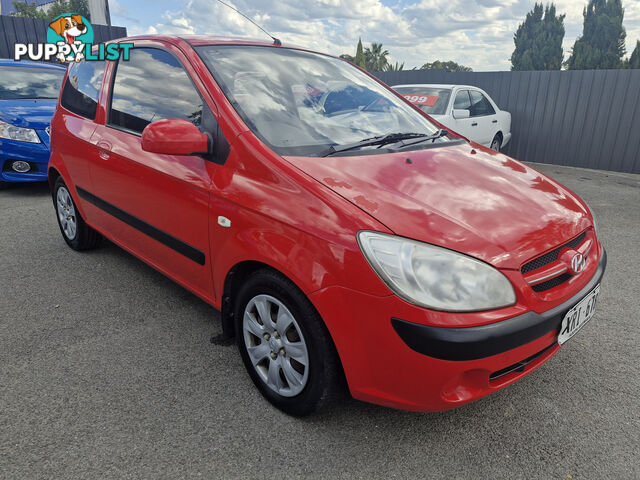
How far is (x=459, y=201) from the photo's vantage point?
1807 millimetres

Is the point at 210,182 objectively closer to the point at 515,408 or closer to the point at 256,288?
the point at 256,288

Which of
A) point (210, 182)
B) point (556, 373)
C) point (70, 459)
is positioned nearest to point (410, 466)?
point (556, 373)

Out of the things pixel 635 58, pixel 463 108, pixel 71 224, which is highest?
pixel 635 58

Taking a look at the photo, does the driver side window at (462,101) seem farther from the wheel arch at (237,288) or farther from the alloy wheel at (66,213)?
the wheel arch at (237,288)

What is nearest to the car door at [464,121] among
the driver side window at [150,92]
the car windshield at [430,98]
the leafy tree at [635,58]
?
the car windshield at [430,98]

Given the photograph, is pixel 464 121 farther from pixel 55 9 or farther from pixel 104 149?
pixel 55 9

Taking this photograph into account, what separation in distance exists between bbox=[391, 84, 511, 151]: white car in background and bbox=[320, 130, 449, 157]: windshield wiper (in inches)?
149

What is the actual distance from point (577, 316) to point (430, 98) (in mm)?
5789

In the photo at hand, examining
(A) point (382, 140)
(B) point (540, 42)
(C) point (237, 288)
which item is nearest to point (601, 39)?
(B) point (540, 42)

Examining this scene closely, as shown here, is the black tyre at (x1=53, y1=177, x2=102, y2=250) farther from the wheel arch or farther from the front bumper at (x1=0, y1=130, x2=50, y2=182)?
the wheel arch

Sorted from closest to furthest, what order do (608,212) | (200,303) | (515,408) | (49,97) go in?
(515,408), (200,303), (608,212), (49,97)

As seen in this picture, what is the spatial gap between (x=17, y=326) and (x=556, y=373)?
2.92m

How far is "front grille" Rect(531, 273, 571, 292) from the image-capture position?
165cm

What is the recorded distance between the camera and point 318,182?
1721 millimetres
